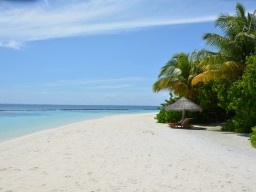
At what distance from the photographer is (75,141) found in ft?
39.4

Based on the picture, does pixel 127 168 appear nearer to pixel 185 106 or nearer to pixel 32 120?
pixel 185 106

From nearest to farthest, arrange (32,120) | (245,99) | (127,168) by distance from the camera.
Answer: (127,168), (245,99), (32,120)

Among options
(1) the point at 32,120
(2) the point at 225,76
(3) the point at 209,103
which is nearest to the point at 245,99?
(2) the point at 225,76

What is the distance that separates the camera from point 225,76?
16.9m

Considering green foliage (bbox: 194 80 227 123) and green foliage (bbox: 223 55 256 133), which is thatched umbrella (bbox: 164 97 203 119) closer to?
green foliage (bbox: 194 80 227 123)

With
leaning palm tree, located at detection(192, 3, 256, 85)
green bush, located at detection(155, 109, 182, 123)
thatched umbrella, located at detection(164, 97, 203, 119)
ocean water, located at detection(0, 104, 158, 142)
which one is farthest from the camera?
green bush, located at detection(155, 109, 182, 123)

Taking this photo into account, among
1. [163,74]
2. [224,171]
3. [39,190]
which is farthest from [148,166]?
[163,74]

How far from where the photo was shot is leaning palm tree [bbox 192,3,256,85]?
1666 centimetres

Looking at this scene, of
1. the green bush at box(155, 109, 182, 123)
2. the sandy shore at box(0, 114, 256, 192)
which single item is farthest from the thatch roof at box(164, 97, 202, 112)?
the sandy shore at box(0, 114, 256, 192)

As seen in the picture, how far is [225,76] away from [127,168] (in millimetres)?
10996

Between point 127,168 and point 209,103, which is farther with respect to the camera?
point 209,103

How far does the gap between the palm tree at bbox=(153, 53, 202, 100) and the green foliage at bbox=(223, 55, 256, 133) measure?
5632mm

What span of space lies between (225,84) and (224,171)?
10552 mm

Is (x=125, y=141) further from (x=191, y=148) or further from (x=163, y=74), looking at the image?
(x=163, y=74)
